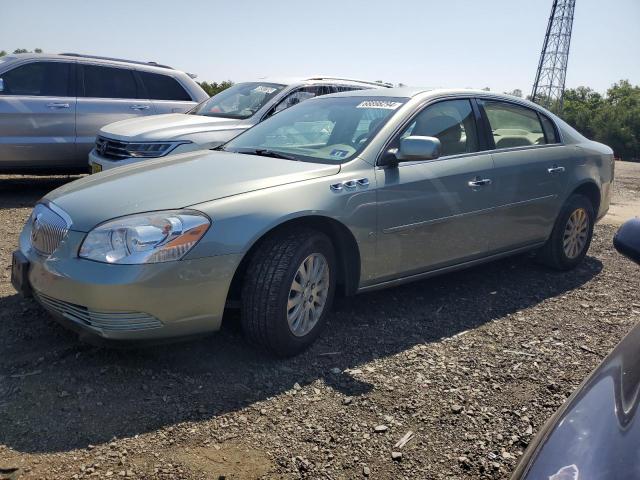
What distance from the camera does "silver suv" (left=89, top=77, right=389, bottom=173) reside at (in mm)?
6715

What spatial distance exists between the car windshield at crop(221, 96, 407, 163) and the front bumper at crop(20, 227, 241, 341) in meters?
1.19

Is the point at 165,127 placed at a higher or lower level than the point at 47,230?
higher

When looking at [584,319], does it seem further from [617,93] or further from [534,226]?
[617,93]

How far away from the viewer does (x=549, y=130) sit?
5426 millimetres

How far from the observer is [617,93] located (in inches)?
1516

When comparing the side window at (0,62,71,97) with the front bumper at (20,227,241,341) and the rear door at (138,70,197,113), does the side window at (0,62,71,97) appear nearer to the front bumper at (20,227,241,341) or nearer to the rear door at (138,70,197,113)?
the rear door at (138,70,197,113)

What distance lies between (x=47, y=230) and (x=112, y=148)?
3820 mm

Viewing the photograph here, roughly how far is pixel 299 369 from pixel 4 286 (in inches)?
95.4

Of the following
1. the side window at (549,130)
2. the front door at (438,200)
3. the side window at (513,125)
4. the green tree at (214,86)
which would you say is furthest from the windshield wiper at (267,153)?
the green tree at (214,86)

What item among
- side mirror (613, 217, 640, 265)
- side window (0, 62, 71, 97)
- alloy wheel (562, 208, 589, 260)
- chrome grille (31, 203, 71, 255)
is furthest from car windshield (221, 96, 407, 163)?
side window (0, 62, 71, 97)

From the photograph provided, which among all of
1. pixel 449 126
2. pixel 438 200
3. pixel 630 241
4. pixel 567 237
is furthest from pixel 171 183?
pixel 567 237

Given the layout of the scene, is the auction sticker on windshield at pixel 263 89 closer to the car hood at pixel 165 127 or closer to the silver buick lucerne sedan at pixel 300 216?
the car hood at pixel 165 127

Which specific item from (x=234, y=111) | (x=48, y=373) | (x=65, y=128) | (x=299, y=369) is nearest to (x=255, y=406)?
(x=299, y=369)

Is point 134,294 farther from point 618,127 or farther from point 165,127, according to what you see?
point 618,127
